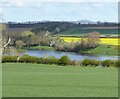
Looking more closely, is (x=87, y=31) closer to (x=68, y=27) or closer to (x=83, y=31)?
(x=83, y=31)

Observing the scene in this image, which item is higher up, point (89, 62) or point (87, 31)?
point (87, 31)

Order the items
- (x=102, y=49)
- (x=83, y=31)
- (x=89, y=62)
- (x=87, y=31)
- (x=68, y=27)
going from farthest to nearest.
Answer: (x=68, y=27)
(x=83, y=31)
(x=87, y=31)
(x=102, y=49)
(x=89, y=62)

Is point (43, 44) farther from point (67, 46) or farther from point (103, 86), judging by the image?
point (103, 86)

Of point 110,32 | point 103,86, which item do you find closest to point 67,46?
point 110,32

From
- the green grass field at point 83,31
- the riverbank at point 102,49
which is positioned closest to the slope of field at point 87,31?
the green grass field at point 83,31

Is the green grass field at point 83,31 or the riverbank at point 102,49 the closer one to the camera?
the riverbank at point 102,49

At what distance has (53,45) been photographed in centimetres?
8106

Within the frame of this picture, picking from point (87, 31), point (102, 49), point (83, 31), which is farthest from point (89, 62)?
point (83, 31)

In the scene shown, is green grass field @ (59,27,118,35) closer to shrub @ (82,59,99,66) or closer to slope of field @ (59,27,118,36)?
slope of field @ (59,27,118,36)

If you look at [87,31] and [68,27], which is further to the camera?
[68,27]

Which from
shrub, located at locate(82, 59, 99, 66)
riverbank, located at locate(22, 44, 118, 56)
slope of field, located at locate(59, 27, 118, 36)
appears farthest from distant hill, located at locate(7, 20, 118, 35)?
shrub, located at locate(82, 59, 99, 66)

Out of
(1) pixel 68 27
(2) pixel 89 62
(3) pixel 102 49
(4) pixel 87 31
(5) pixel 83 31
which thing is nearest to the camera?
(2) pixel 89 62

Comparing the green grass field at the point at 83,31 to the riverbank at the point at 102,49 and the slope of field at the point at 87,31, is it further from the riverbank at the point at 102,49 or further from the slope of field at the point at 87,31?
the riverbank at the point at 102,49

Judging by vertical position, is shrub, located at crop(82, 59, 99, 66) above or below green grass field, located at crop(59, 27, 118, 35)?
below
